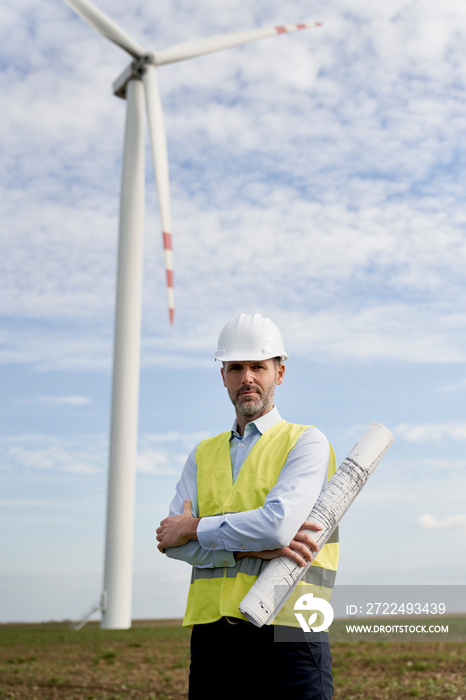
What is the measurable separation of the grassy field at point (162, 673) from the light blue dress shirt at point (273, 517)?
12.2m

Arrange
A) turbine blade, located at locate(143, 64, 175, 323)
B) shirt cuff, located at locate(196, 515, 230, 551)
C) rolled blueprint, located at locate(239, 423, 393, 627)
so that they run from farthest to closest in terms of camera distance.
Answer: turbine blade, located at locate(143, 64, 175, 323)
shirt cuff, located at locate(196, 515, 230, 551)
rolled blueprint, located at locate(239, 423, 393, 627)

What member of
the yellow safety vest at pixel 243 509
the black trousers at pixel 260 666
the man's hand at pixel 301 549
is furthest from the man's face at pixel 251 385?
the black trousers at pixel 260 666

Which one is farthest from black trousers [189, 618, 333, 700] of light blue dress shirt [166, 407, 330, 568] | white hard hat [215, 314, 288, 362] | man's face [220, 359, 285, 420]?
white hard hat [215, 314, 288, 362]

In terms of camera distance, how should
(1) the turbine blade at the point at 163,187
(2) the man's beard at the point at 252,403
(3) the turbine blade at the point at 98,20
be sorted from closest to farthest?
1. (2) the man's beard at the point at 252,403
2. (1) the turbine blade at the point at 163,187
3. (3) the turbine blade at the point at 98,20

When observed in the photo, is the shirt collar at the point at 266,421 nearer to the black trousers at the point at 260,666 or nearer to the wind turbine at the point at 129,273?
the black trousers at the point at 260,666

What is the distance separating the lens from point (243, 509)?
15.8 ft

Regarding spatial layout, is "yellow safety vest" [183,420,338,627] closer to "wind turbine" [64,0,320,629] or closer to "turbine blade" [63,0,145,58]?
"wind turbine" [64,0,320,629]

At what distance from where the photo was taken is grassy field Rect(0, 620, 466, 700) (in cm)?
1597

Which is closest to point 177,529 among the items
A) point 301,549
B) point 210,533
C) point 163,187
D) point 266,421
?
point 210,533

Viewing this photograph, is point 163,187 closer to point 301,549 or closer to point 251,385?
point 251,385

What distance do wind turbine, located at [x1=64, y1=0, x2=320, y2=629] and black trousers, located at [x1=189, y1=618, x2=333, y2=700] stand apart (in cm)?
1961

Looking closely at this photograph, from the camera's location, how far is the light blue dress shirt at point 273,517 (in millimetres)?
4461

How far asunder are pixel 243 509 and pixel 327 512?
0.59 metres

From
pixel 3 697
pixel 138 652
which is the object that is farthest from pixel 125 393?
pixel 3 697
